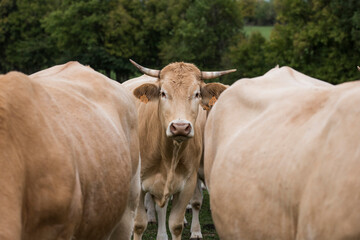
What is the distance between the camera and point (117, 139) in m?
4.71

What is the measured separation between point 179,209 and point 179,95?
4.81ft

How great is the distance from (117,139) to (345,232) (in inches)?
90.3

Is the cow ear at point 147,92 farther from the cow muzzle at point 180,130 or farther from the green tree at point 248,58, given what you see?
the green tree at point 248,58

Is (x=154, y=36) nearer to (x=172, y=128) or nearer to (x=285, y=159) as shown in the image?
(x=172, y=128)

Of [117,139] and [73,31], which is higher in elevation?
[117,139]

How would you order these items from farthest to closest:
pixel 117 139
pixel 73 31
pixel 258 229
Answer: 1. pixel 73 31
2. pixel 117 139
3. pixel 258 229

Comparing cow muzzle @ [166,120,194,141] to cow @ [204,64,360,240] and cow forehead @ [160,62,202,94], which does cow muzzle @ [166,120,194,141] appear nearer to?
cow forehead @ [160,62,202,94]

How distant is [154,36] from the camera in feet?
176

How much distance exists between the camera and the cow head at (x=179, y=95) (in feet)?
24.3

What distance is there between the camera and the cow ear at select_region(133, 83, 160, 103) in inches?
320

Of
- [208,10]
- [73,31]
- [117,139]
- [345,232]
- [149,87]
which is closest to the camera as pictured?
[345,232]

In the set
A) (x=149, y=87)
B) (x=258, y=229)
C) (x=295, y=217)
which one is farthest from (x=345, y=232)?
(x=149, y=87)

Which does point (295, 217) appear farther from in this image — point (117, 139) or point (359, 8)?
point (359, 8)

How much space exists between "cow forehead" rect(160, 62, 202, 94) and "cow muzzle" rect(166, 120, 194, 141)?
0.57m
